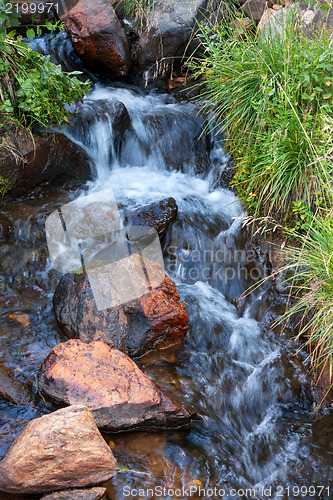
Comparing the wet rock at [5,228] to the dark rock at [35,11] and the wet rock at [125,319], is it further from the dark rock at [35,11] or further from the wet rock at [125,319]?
the dark rock at [35,11]

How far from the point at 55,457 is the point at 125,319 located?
56.0 inches

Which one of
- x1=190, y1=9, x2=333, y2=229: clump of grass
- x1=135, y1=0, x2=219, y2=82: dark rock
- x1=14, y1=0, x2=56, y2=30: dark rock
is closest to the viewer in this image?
x1=190, y1=9, x2=333, y2=229: clump of grass

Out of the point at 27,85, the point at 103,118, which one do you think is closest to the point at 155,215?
Result: the point at 27,85

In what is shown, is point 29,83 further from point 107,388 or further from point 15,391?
point 107,388

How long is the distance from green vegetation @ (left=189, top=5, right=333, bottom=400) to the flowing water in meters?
0.46

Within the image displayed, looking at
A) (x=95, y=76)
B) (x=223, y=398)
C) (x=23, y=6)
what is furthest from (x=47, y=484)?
(x=23, y=6)

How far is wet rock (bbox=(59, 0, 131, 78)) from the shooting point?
6.60 metres

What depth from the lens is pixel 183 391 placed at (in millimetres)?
3164

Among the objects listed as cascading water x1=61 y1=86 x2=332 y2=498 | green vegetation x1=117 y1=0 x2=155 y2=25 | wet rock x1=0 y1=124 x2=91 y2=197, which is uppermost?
green vegetation x1=117 y1=0 x2=155 y2=25

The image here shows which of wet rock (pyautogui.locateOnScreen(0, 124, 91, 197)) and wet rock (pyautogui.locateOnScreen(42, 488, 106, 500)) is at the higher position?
wet rock (pyautogui.locateOnScreen(0, 124, 91, 197))

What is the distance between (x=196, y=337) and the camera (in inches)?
147

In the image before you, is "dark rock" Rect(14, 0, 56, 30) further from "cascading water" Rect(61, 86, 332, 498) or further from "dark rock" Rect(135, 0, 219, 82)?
"cascading water" Rect(61, 86, 332, 498)

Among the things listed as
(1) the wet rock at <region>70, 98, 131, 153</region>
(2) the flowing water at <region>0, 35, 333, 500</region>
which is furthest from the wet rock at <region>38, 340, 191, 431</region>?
(1) the wet rock at <region>70, 98, 131, 153</region>

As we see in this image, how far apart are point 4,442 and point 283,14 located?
14.5 feet
